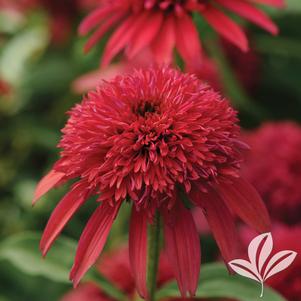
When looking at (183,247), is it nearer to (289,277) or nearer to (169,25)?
(289,277)

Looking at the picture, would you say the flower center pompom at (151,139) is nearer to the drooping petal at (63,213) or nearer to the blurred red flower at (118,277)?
the drooping petal at (63,213)

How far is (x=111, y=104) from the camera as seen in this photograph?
1.96 feet

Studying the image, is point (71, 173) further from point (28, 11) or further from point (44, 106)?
point (28, 11)

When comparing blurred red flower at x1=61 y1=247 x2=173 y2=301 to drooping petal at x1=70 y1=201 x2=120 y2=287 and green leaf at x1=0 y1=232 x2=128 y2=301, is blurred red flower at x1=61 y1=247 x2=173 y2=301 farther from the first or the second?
drooping petal at x1=70 y1=201 x2=120 y2=287

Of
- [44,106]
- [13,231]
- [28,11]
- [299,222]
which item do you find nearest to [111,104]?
[299,222]

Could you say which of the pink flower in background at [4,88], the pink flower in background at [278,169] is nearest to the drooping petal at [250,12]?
the pink flower in background at [278,169]

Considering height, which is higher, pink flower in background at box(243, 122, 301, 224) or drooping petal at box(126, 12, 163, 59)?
drooping petal at box(126, 12, 163, 59)

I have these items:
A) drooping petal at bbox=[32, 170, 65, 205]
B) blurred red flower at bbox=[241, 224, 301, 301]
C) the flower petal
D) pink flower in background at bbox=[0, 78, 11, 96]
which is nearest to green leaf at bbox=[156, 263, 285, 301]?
blurred red flower at bbox=[241, 224, 301, 301]

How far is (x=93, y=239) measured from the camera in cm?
57

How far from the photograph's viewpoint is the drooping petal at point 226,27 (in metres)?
0.78

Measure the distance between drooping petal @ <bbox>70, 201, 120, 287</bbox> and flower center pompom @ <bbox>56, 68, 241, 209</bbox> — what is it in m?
0.01

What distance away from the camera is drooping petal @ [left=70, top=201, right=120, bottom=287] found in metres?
0.56

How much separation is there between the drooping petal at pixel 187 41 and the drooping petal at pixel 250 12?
0.05m

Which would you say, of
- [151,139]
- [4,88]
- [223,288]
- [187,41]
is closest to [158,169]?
[151,139]
